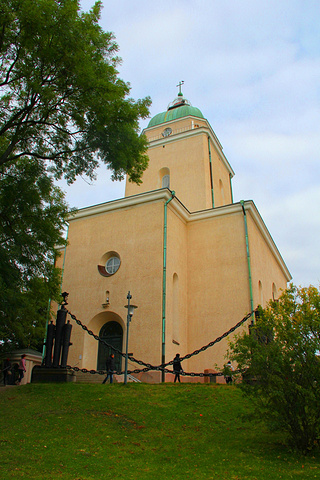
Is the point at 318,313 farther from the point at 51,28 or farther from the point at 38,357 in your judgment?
the point at 38,357

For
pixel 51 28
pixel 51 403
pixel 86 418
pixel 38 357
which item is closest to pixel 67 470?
pixel 86 418

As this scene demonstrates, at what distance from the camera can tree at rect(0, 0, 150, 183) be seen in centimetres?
1027

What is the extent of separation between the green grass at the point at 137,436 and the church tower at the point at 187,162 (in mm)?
13032

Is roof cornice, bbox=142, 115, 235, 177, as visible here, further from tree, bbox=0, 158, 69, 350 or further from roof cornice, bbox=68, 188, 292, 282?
tree, bbox=0, 158, 69, 350

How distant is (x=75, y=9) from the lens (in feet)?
34.0

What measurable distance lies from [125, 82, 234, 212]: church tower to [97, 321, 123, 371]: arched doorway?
25.3 feet

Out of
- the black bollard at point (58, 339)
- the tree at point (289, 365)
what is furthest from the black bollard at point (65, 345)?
the tree at point (289, 365)

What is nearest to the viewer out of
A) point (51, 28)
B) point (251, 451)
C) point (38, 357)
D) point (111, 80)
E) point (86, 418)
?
point (251, 451)

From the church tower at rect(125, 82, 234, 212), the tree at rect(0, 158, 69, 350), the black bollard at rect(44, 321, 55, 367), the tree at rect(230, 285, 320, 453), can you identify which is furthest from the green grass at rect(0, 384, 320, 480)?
the church tower at rect(125, 82, 234, 212)

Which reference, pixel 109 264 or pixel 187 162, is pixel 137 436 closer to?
pixel 109 264

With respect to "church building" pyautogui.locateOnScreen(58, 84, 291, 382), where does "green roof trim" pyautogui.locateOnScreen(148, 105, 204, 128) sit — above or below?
above

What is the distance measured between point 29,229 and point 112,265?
6804 mm

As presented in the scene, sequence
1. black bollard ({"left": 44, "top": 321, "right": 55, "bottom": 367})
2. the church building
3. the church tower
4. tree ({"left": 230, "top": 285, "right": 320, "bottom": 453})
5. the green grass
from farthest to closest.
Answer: the church tower < the church building < black bollard ({"left": 44, "top": 321, "right": 55, "bottom": 367}) < tree ({"left": 230, "top": 285, "right": 320, "bottom": 453}) < the green grass

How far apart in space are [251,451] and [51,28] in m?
10.2
